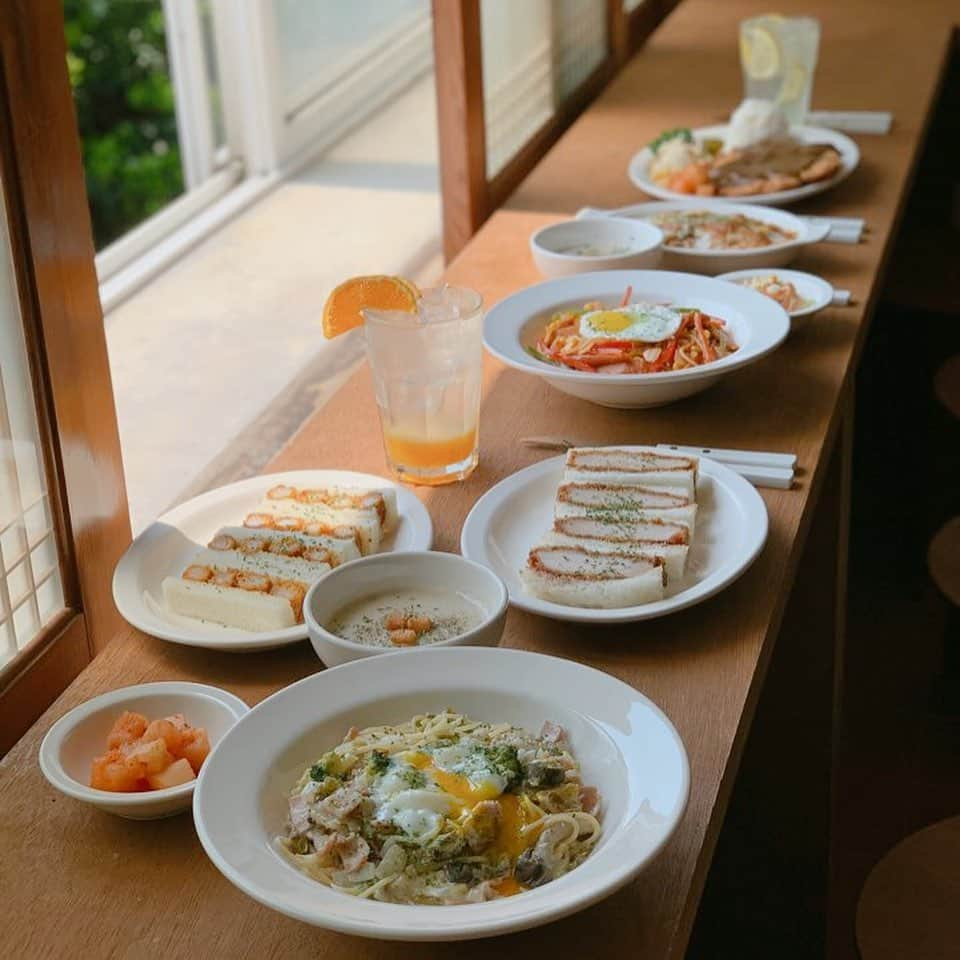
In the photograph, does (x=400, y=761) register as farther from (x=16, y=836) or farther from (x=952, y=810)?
(x=952, y=810)

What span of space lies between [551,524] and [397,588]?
227 millimetres

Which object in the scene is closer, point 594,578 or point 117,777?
point 117,777

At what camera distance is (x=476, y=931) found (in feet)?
2.71

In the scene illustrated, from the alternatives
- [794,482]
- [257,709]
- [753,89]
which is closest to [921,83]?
[753,89]

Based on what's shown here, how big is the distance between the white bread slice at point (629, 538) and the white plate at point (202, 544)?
13cm

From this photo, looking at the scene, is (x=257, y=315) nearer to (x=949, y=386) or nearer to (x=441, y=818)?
(x=949, y=386)

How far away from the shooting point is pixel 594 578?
4.02 ft

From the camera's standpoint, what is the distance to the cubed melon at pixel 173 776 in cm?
102

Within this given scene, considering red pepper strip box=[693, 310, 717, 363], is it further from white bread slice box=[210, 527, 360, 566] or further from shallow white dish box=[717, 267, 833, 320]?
white bread slice box=[210, 527, 360, 566]

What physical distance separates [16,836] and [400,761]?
0.98 feet

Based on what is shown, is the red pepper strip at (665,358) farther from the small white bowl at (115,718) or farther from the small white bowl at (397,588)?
the small white bowl at (115,718)

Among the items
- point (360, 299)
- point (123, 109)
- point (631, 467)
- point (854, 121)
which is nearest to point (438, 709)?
point (631, 467)

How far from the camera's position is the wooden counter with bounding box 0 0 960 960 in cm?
93

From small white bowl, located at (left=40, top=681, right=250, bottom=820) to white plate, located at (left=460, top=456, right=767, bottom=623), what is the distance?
275mm
